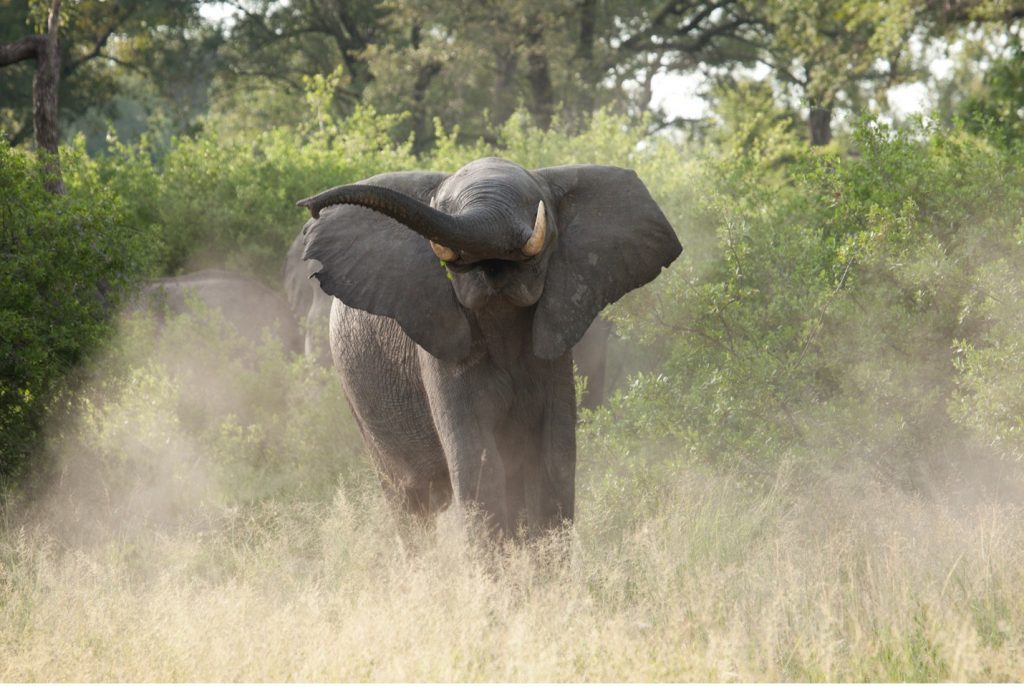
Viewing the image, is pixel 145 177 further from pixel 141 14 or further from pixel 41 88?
pixel 141 14

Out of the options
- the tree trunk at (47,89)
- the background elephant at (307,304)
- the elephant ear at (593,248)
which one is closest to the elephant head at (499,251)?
the elephant ear at (593,248)

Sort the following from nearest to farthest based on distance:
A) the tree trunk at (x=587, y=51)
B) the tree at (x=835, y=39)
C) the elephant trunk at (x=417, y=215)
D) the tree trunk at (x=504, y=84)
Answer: the elephant trunk at (x=417, y=215), the tree at (x=835, y=39), the tree trunk at (x=504, y=84), the tree trunk at (x=587, y=51)

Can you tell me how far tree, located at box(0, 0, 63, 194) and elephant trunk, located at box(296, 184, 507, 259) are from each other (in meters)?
6.25

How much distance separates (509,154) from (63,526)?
7777 millimetres

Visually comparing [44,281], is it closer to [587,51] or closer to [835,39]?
[835,39]

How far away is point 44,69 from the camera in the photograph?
1105 cm

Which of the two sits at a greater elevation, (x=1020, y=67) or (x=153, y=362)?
(x=1020, y=67)

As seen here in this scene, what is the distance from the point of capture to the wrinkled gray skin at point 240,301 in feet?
44.0

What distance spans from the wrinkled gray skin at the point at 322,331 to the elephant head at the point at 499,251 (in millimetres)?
2879

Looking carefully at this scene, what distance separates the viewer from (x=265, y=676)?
17.6 ft

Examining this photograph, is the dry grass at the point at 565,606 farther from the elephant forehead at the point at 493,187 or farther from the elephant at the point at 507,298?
the elephant forehead at the point at 493,187

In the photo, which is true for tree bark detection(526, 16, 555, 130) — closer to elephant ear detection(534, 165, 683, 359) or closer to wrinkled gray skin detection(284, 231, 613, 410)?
wrinkled gray skin detection(284, 231, 613, 410)

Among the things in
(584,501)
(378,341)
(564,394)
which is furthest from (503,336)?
(584,501)

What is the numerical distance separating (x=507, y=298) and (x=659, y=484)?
318 centimetres
